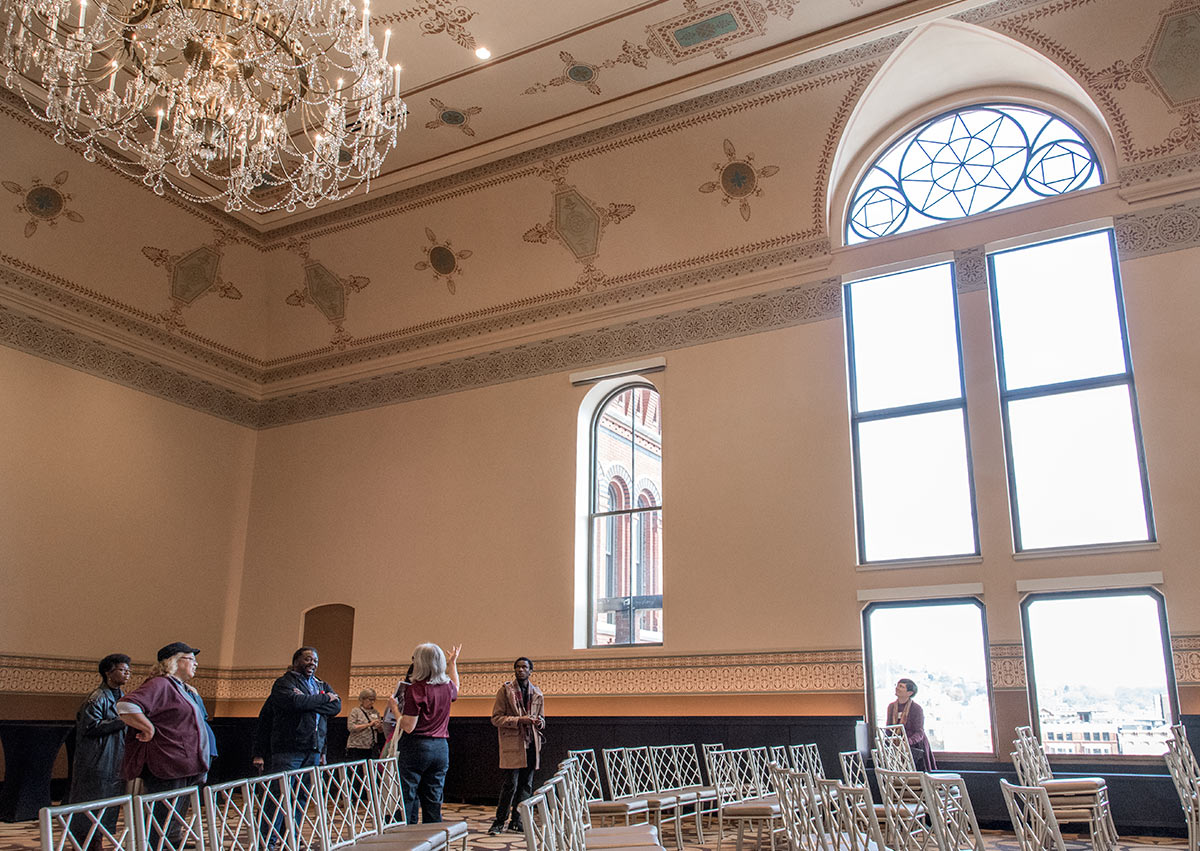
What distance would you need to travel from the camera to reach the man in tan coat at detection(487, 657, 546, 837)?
7820 mm

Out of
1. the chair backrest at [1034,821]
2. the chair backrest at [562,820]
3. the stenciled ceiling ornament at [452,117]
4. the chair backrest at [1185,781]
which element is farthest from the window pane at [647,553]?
the chair backrest at [562,820]

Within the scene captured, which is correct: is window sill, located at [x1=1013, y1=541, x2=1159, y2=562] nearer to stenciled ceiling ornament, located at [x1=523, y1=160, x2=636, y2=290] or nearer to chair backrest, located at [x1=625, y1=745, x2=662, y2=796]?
chair backrest, located at [x1=625, y1=745, x2=662, y2=796]

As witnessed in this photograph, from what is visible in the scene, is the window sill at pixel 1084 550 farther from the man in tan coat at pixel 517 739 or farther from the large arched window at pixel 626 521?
the man in tan coat at pixel 517 739

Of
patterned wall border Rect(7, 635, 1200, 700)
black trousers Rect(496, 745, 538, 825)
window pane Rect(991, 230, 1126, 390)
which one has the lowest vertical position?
black trousers Rect(496, 745, 538, 825)

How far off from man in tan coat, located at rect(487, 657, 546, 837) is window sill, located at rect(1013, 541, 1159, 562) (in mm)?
4392

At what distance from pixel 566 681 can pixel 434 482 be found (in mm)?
3013

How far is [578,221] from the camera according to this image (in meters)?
11.4

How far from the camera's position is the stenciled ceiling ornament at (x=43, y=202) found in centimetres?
1048

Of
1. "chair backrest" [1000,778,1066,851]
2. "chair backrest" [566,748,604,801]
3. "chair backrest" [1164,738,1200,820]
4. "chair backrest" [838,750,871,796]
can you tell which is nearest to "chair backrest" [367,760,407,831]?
"chair backrest" [566,748,604,801]

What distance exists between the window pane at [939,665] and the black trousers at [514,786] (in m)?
3.14

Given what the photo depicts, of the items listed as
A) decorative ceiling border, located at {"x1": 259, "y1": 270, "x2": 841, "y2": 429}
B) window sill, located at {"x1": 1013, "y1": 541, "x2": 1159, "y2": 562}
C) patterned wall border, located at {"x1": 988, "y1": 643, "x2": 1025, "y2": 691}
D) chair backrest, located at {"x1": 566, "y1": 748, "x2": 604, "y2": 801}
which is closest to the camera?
chair backrest, located at {"x1": 566, "y1": 748, "x2": 604, "y2": 801}

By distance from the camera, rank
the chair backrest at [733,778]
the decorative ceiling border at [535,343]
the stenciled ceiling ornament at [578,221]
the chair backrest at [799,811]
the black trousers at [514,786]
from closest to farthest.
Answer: the chair backrest at [799,811]
the chair backrest at [733,778]
the black trousers at [514,786]
the decorative ceiling border at [535,343]
the stenciled ceiling ornament at [578,221]

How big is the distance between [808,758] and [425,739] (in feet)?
9.35

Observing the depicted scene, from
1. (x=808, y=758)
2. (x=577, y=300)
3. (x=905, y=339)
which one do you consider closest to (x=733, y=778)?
(x=808, y=758)
